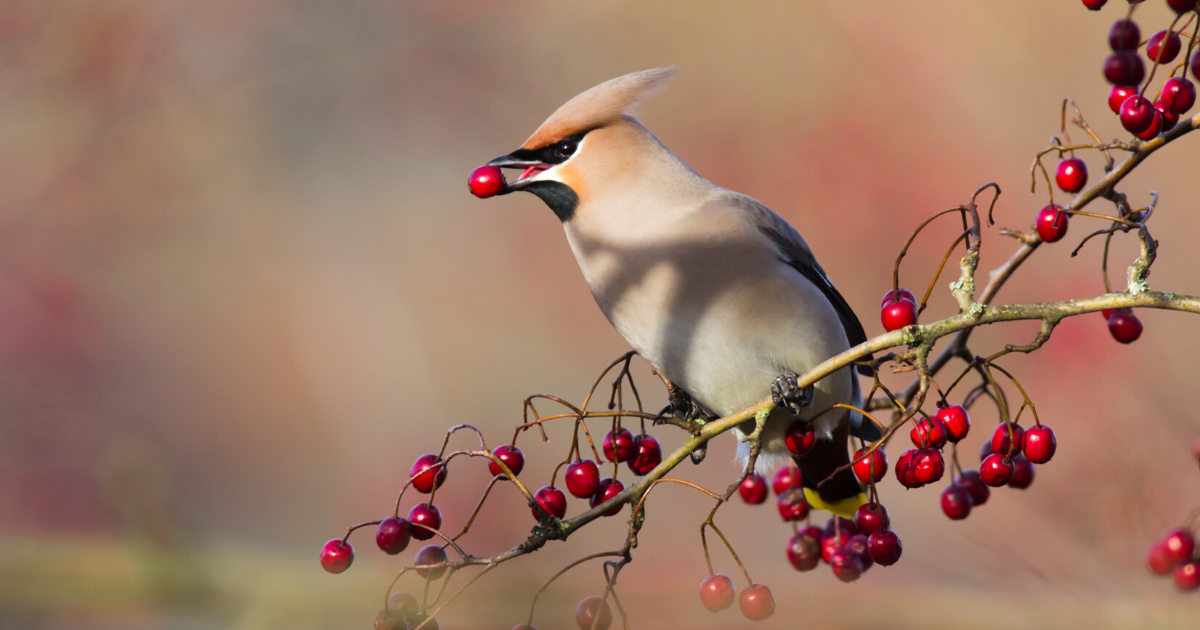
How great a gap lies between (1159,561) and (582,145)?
1531 millimetres

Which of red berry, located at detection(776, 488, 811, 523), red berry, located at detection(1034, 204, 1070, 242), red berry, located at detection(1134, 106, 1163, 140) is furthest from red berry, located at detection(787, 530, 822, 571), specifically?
red berry, located at detection(1134, 106, 1163, 140)

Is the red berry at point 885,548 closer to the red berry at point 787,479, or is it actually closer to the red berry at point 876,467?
the red berry at point 876,467

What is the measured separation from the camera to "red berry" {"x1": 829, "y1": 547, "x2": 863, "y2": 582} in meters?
2.07

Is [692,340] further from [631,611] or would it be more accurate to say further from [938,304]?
[938,304]

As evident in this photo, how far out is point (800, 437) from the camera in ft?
7.15

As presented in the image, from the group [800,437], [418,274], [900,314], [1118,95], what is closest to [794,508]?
[800,437]

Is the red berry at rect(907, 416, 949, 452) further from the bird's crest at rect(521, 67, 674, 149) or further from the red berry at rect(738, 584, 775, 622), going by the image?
the bird's crest at rect(521, 67, 674, 149)

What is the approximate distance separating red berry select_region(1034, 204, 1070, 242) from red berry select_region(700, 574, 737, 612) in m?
0.82

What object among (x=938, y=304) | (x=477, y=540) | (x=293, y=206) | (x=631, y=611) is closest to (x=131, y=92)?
(x=293, y=206)

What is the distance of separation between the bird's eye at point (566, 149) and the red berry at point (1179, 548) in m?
1.53

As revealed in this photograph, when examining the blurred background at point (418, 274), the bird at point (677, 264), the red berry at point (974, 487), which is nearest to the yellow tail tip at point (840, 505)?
the bird at point (677, 264)

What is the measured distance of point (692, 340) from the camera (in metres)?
2.32

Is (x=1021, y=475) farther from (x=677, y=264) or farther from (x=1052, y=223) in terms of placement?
(x=677, y=264)

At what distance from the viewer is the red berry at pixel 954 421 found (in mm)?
1641
